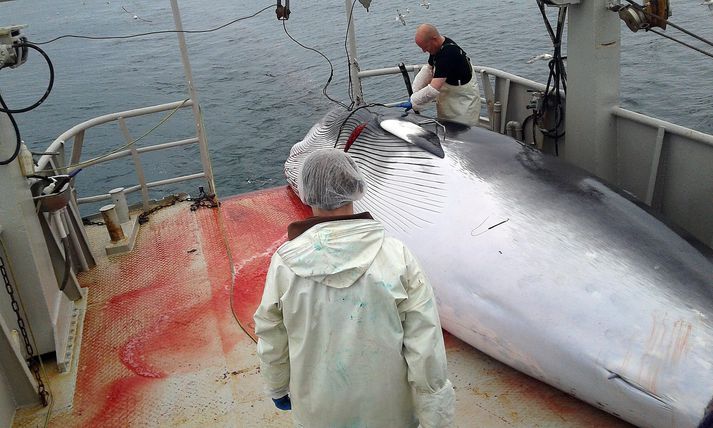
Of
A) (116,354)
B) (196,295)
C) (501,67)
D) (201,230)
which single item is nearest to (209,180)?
(201,230)

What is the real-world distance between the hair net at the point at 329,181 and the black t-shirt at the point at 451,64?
12.0ft

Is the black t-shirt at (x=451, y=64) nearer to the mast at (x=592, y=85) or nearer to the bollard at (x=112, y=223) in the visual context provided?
the mast at (x=592, y=85)

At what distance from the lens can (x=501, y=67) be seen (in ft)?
52.0

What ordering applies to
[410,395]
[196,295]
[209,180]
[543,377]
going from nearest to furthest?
[410,395] → [543,377] → [196,295] → [209,180]

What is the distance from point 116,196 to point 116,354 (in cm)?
209

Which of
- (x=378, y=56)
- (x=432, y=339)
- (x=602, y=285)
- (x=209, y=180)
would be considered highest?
(x=432, y=339)

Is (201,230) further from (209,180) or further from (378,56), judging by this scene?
(378,56)

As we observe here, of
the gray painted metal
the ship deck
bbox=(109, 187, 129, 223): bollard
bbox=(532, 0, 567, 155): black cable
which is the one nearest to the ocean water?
bbox=(109, 187, 129, 223): bollard

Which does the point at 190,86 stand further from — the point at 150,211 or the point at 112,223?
the point at 112,223

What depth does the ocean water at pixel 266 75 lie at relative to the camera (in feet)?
42.3

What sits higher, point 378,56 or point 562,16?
point 562,16

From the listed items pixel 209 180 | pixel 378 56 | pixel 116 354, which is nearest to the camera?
pixel 116 354

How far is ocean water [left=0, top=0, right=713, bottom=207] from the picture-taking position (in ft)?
42.3

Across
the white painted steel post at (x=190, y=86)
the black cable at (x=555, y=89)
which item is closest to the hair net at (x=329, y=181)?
the black cable at (x=555, y=89)
